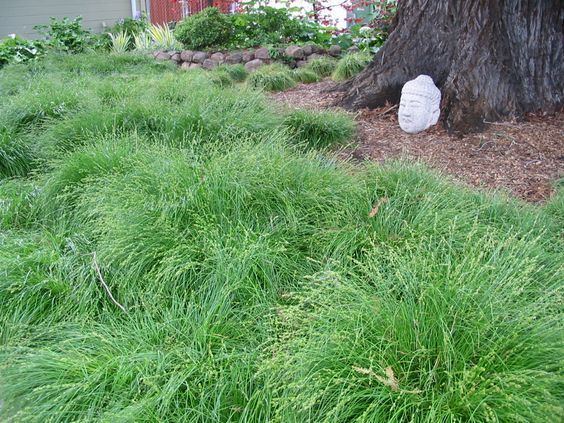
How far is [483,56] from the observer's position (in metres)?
5.28

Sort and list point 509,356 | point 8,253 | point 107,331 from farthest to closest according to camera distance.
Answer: point 8,253 < point 107,331 < point 509,356

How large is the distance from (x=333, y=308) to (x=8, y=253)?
1.90 metres

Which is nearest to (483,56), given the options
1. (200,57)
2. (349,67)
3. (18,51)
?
(349,67)

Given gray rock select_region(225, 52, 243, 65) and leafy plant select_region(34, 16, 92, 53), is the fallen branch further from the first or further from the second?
leafy plant select_region(34, 16, 92, 53)

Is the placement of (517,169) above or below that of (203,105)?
below

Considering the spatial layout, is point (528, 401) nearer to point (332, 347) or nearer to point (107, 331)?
point (332, 347)

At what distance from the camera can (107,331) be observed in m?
2.48

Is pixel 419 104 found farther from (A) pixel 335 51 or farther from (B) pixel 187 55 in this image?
(B) pixel 187 55

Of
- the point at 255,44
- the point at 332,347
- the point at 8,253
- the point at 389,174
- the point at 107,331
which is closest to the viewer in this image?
the point at 332,347

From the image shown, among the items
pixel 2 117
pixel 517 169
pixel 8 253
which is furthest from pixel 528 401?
pixel 2 117

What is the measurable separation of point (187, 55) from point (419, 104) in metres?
6.49

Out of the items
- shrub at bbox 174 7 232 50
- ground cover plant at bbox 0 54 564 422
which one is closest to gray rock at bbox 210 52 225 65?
shrub at bbox 174 7 232 50

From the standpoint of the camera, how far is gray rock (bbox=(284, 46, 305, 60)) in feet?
32.6

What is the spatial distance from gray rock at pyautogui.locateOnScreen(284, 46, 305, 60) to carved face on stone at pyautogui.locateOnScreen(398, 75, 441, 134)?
4893 mm
